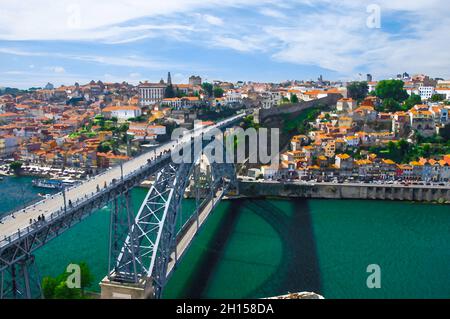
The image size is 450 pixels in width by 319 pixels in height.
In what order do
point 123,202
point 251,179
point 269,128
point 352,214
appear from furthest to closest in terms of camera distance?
point 269,128, point 251,179, point 352,214, point 123,202

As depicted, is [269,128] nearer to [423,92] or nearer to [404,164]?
[404,164]

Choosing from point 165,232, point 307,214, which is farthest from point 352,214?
point 165,232

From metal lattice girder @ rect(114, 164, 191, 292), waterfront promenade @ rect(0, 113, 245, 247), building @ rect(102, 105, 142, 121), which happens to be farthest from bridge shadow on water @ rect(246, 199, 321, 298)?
building @ rect(102, 105, 142, 121)

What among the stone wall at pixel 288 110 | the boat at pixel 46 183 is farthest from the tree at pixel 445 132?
the boat at pixel 46 183

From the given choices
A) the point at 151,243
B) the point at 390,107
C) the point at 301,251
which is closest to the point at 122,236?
the point at 151,243

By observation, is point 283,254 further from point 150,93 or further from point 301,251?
point 150,93

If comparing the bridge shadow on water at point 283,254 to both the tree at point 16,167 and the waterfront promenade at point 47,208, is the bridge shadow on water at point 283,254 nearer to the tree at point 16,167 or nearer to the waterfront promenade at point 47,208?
the waterfront promenade at point 47,208
